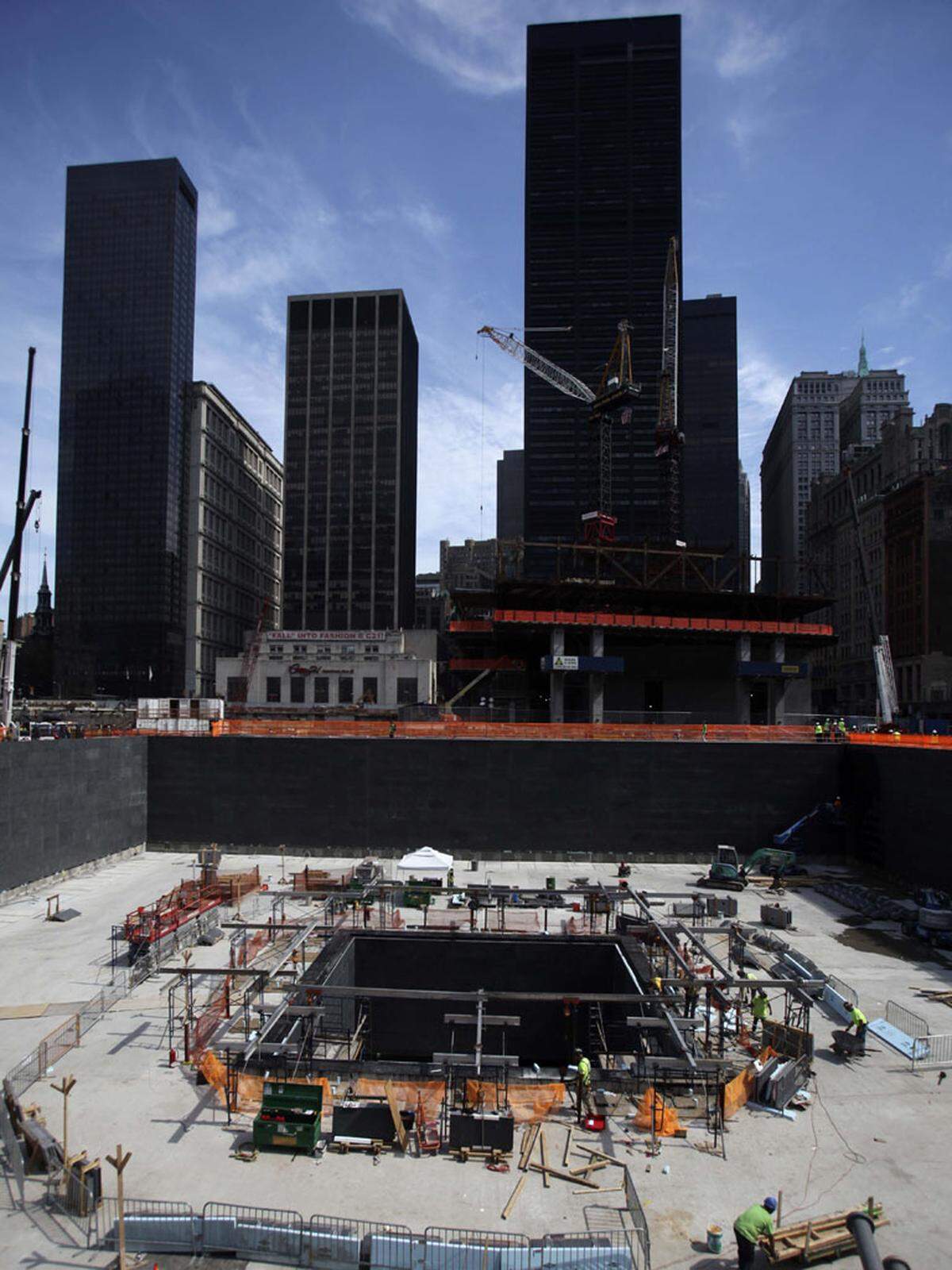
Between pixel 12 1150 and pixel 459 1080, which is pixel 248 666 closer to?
pixel 459 1080

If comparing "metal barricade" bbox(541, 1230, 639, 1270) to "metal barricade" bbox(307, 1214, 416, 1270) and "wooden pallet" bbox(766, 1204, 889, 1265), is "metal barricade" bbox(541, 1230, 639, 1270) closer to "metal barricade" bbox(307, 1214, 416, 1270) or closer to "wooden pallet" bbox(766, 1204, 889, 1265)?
"metal barricade" bbox(307, 1214, 416, 1270)

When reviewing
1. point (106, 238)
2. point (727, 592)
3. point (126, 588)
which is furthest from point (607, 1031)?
point (106, 238)

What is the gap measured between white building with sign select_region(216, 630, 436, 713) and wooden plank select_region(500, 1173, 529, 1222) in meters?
66.9

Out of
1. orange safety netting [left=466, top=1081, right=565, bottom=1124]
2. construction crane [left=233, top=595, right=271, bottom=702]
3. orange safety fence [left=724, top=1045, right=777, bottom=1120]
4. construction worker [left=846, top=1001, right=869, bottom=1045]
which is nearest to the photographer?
orange safety netting [left=466, top=1081, right=565, bottom=1124]

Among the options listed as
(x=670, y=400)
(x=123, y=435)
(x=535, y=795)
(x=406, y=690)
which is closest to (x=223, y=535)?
(x=123, y=435)

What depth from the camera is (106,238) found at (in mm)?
155500

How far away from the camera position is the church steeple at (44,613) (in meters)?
168

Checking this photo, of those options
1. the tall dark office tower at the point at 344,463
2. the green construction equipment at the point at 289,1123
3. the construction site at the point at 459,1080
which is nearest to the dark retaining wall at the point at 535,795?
the construction site at the point at 459,1080

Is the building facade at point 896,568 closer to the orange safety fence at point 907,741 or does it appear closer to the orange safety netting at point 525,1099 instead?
the orange safety fence at point 907,741

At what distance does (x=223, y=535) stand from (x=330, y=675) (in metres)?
61.2

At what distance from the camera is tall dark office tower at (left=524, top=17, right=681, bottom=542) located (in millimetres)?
191875

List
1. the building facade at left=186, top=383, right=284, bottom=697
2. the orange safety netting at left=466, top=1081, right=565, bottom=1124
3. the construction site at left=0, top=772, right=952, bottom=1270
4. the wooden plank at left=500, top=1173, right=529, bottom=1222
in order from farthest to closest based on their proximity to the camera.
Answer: the building facade at left=186, top=383, right=284, bottom=697 → the orange safety netting at left=466, top=1081, right=565, bottom=1124 → the wooden plank at left=500, top=1173, right=529, bottom=1222 → the construction site at left=0, top=772, right=952, bottom=1270

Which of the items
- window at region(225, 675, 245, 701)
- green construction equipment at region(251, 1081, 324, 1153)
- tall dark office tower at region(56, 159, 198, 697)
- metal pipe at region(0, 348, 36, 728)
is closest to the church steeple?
tall dark office tower at region(56, 159, 198, 697)

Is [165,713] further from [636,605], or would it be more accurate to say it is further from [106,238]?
[106,238]
